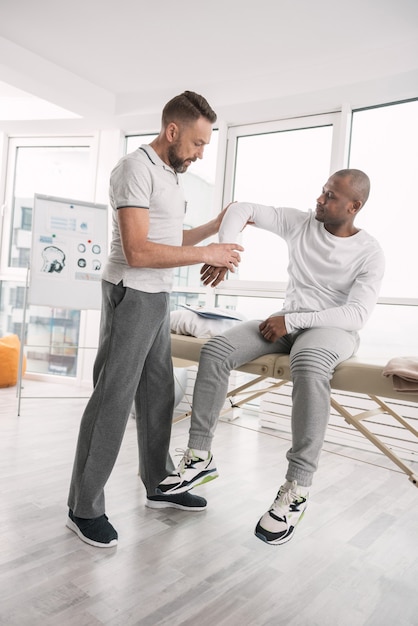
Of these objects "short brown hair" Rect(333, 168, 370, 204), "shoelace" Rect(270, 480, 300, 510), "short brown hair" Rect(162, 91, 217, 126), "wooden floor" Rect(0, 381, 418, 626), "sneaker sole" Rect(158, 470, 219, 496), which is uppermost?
"short brown hair" Rect(162, 91, 217, 126)

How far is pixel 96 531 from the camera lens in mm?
1613

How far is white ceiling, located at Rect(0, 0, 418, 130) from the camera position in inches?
119

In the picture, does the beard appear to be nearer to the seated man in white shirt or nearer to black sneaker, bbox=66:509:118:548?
the seated man in white shirt

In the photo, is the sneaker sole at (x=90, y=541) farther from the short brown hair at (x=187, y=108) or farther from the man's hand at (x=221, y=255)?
the short brown hair at (x=187, y=108)

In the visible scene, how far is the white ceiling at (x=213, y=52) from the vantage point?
3029 millimetres

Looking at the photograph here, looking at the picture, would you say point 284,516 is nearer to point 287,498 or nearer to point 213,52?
point 287,498

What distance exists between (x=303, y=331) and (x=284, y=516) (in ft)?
2.15

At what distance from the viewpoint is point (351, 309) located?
6.12 feet

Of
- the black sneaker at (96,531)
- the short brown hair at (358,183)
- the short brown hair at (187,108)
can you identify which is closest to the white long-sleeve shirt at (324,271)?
the short brown hair at (358,183)

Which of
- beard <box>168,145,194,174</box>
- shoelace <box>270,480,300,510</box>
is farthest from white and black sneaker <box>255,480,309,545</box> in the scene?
beard <box>168,145,194,174</box>

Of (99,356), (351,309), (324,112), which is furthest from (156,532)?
(324,112)

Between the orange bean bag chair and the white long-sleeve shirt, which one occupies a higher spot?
the white long-sleeve shirt

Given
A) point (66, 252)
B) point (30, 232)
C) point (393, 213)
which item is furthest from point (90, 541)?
point (30, 232)

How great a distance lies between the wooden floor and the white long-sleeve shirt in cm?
76
